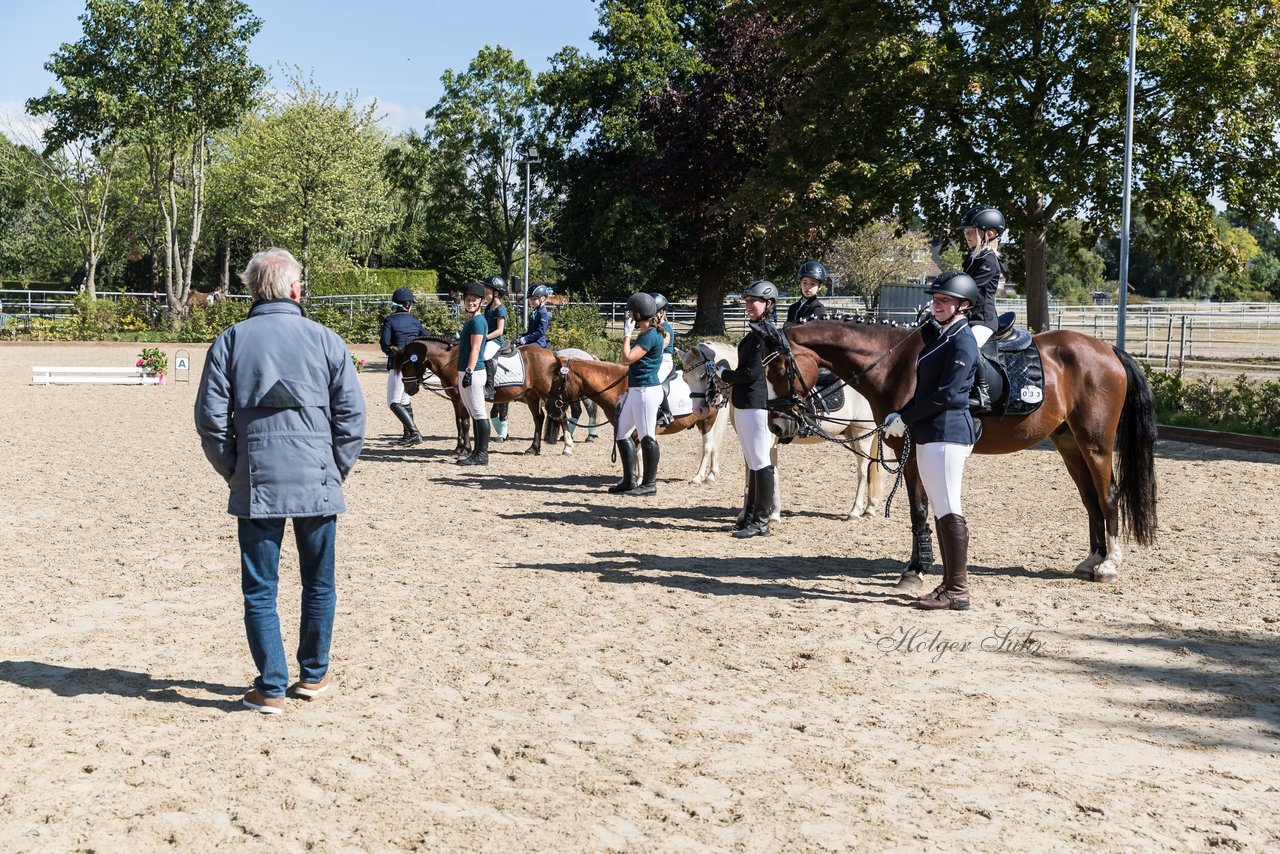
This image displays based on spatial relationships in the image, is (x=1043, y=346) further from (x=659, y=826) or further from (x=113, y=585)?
(x=113, y=585)

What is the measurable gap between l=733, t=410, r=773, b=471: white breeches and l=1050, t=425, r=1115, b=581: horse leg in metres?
2.18

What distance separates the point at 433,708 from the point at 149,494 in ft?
22.6

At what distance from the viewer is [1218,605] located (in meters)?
7.39

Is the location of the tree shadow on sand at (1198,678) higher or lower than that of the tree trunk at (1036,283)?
lower

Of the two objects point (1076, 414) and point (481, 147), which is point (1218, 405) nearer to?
point (1076, 414)

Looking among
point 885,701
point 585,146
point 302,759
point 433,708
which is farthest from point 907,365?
point 585,146

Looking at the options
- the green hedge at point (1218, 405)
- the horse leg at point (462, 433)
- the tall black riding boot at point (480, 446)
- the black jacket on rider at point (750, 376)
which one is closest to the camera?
the black jacket on rider at point (750, 376)

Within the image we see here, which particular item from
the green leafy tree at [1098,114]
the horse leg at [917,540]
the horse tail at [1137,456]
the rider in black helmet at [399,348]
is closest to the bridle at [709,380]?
the horse leg at [917,540]

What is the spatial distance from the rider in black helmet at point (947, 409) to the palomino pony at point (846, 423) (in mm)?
2918

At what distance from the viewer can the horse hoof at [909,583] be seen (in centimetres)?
767

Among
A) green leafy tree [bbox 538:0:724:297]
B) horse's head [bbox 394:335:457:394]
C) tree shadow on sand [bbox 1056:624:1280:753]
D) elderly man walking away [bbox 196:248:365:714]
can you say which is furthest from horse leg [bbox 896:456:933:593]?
green leafy tree [bbox 538:0:724:297]

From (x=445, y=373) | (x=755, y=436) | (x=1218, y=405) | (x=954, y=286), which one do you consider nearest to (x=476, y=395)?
(x=445, y=373)

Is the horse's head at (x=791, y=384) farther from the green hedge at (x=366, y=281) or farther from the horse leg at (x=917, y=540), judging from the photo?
the green hedge at (x=366, y=281)

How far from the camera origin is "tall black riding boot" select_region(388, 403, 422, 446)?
15.1 m
